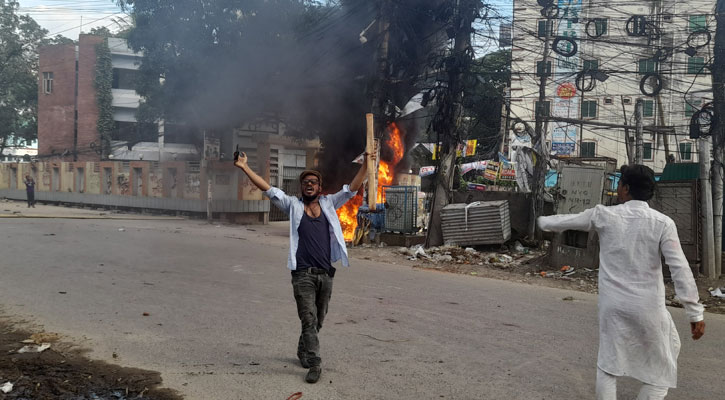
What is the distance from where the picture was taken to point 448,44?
1429cm

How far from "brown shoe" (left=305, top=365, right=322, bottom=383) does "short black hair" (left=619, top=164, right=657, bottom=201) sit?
2.22m

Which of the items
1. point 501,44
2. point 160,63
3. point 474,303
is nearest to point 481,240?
point 501,44

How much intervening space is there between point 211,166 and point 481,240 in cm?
1327

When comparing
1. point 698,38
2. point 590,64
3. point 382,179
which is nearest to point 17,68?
point 382,179

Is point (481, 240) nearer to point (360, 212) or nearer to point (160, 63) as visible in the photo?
point (360, 212)

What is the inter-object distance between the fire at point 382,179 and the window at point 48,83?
2728 cm

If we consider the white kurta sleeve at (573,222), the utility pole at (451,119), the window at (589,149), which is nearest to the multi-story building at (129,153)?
the utility pole at (451,119)

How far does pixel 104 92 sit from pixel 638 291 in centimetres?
3650

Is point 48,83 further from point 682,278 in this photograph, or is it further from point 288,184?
point 682,278

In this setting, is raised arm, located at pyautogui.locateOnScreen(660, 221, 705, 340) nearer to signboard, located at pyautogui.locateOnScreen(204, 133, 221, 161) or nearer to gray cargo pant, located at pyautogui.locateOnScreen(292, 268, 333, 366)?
gray cargo pant, located at pyautogui.locateOnScreen(292, 268, 333, 366)

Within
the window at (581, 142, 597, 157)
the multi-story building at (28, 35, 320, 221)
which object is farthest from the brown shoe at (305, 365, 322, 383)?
the window at (581, 142, 597, 157)

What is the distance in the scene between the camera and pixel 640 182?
2.89m

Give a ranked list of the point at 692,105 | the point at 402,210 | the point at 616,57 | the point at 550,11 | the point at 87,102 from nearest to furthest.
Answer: the point at 692,105, the point at 550,11, the point at 402,210, the point at 616,57, the point at 87,102

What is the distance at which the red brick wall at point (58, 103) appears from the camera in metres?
34.2
